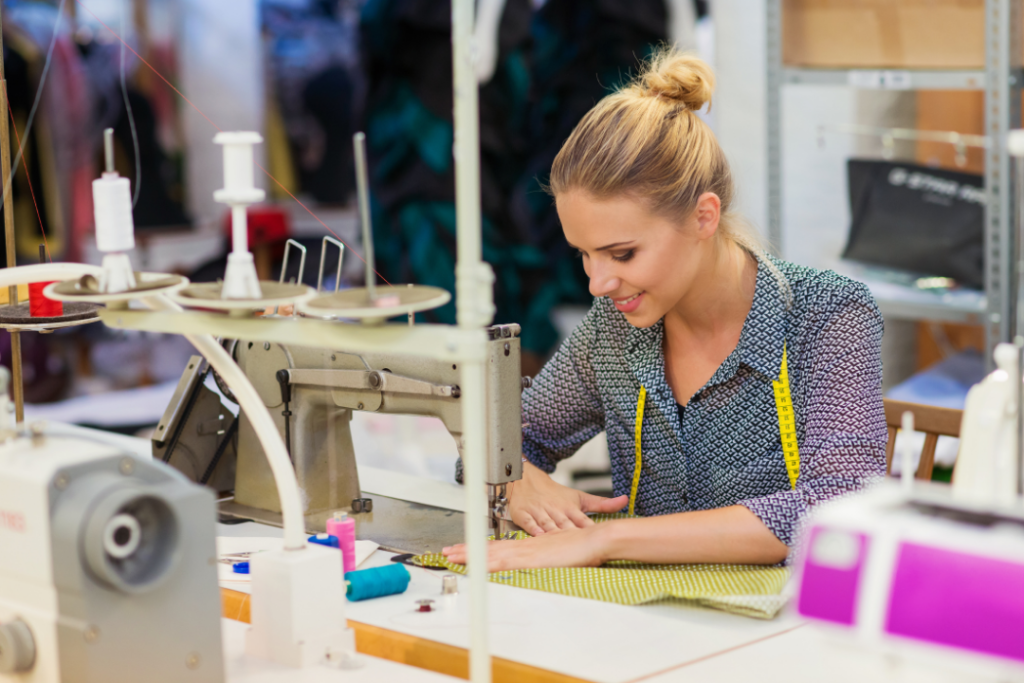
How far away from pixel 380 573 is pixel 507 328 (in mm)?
399

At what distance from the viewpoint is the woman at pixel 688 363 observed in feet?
5.33

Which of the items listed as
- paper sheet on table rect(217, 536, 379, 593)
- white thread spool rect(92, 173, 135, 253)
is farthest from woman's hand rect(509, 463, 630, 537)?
white thread spool rect(92, 173, 135, 253)

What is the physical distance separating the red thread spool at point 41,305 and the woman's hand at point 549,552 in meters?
0.63

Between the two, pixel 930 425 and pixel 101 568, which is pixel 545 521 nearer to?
pixel 930 425

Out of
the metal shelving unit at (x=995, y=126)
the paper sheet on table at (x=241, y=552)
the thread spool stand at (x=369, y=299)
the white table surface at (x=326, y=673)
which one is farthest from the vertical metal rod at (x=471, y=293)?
the metal shelving unit at (x=995, y=126)

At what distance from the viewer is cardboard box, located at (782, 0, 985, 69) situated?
2.76m

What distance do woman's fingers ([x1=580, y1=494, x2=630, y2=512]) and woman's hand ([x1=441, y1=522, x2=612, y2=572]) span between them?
220 mm

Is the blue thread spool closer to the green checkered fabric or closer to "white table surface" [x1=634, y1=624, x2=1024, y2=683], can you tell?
the green checkered fabric

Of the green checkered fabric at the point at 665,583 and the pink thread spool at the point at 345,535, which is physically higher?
the pink thread spool at the point at 345,535

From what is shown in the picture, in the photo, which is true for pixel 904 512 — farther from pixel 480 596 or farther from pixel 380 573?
pixel 380 573

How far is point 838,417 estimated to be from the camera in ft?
5.59

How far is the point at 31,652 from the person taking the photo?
1160 mm

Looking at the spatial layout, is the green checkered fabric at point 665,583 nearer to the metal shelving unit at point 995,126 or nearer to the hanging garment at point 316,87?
the metal shelving unit at point 995,126

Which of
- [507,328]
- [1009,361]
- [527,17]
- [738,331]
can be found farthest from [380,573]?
[527,17]
